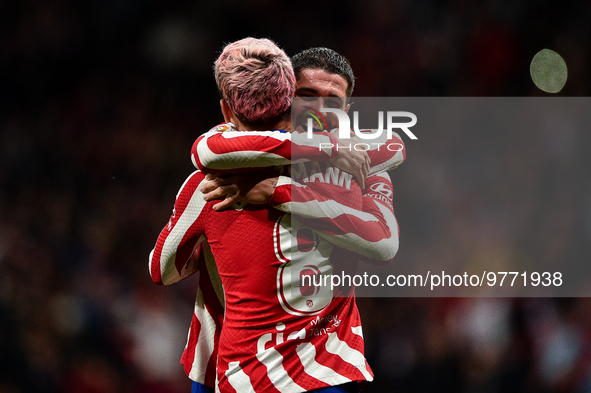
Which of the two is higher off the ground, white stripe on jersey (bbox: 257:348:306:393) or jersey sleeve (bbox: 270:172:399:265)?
jersey sleeve (bbox: 270:172:399:265)

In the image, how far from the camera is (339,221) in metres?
0.88

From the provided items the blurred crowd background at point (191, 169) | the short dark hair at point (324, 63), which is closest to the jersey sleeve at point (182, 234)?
Answer: the short dark hair at point (324, 63)

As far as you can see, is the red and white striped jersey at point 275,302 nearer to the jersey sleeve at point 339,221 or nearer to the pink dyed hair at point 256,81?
the jersey sleeve at point 339,221

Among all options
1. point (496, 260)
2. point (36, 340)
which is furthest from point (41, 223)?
point (496, 260)

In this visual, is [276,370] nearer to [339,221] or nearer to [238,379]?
[238,379]

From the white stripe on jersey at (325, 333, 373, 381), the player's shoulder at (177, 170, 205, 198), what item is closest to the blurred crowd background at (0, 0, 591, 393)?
the white stripe on jersey at (325, 333, 373, 381)

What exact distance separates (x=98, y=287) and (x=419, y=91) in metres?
2.03

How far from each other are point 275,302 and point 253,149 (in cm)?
31

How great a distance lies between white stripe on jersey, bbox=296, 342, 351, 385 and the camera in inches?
36.5

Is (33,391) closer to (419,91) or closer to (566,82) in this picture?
(419,91)

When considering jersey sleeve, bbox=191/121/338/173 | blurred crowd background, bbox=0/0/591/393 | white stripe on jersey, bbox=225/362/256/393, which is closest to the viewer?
jersey sleeve, bbox=191/121/338/173

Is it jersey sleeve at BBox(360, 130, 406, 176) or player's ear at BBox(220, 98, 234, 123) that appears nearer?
player's ear at BBox(220, 98, 234, 123)

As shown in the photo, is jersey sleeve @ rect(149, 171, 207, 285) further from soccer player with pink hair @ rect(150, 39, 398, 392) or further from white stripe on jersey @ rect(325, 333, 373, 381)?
white stripe on jersey @ rect(325, 333, 373, 381)

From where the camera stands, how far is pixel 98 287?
8.21ft
